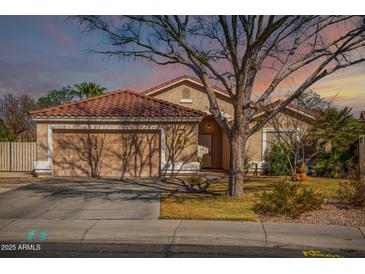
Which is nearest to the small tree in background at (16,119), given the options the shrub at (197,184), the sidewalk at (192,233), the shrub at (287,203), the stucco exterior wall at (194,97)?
the stucco exterior wall at (194,97)

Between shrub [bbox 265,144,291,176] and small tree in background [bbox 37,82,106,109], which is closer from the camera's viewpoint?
shrub [bbox 265,144,291,176]

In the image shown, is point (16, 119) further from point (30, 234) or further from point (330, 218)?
point (330, 218)

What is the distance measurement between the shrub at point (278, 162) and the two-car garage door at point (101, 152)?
18.1 feet

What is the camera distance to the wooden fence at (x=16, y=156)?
1748cm

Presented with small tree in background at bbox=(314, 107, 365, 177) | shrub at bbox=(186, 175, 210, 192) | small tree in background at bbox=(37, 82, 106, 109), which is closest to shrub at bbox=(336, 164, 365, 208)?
shrub at bbox=(186, 175, 210, 192)

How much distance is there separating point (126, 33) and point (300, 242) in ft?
24.3

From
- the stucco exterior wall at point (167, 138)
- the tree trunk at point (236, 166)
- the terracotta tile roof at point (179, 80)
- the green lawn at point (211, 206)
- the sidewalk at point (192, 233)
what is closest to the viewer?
the sidewalk at point (192, 233)

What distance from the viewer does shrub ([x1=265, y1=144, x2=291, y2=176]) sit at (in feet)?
52.8

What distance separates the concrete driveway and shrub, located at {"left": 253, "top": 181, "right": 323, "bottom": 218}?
2.53 metres

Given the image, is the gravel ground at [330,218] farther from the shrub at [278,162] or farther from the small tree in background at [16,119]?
the small tree in background at [16,119]

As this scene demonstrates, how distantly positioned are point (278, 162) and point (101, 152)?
821 cm

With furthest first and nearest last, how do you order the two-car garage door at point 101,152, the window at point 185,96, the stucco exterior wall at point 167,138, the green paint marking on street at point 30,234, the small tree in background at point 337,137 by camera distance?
the window at point 185,96
the small tree in background at point 337,137
the two-car garage door at point 101,152
the stucco exterior wall at point 167,138
the green paint marking on street at point 30,234

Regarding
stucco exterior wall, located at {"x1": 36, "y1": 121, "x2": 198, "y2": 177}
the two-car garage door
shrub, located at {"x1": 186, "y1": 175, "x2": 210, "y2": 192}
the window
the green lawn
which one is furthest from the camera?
the window

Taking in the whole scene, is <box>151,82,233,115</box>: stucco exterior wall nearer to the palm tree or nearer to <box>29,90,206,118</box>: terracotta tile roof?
<box>29,90,206,118</box>: terracotta tile roof
